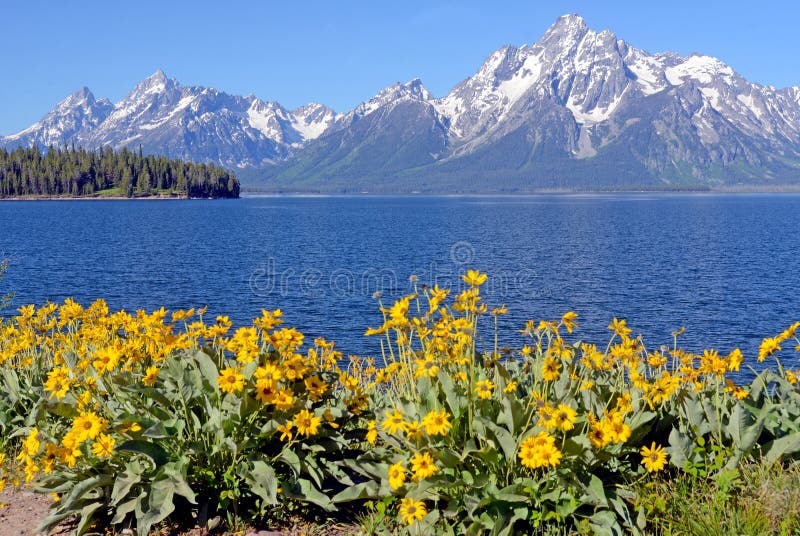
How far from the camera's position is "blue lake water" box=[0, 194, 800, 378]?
3869 centimetres

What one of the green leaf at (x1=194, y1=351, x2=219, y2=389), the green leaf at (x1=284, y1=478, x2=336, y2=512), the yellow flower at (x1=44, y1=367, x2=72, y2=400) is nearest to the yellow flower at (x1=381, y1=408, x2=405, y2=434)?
the green leaf at (x1=284, y1=478, x2=336, y2=512)

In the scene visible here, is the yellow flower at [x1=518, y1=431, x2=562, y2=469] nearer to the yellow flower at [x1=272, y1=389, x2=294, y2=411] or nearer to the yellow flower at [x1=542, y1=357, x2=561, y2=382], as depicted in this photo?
the yellow flower at [x1=542, y1=357, x2=561, y2=382]

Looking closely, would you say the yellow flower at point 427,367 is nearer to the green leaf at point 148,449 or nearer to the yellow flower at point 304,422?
the yellow flower at point 304,422

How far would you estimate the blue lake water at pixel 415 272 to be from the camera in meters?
38.7

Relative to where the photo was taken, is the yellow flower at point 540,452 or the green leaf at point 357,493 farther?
the green leaf at point 357,493

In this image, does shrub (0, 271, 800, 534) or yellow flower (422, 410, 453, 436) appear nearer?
yellow flower (422, 410, 453, 436)

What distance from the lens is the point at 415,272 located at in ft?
191

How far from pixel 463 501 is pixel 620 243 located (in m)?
86.5

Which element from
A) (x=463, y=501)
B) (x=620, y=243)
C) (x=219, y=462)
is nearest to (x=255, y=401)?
(x=219, y=462)

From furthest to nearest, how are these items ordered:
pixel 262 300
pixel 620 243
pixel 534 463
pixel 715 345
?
pixel 620 243 → pixel 262 300 → pixel 715 345 → pixel 534 463

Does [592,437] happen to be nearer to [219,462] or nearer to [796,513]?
[796,513]

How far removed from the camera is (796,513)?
572 centimetres

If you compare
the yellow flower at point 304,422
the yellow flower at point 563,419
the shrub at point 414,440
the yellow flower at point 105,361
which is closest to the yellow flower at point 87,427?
the shrub at point 414,440

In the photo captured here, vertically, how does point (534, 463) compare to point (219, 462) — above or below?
above
